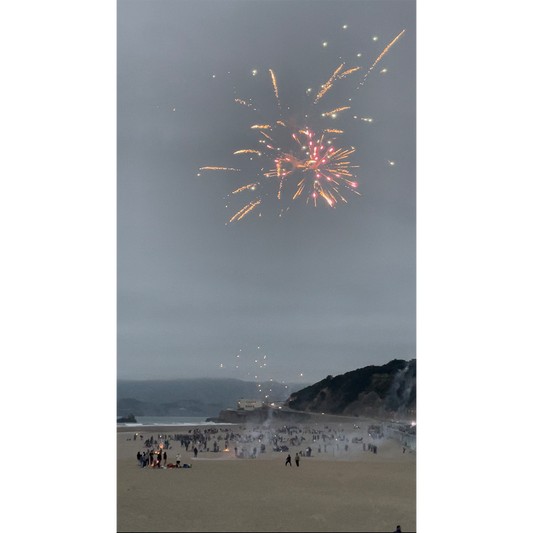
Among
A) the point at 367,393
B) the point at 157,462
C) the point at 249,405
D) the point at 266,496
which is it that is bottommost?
the point at 249,405

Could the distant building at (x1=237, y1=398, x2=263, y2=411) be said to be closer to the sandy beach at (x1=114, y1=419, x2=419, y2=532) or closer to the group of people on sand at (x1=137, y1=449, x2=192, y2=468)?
the sandy beach at (x1=114, y1=419, x2=419, y2=532)

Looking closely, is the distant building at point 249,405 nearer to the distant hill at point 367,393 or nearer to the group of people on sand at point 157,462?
the distant hill at point 367,393

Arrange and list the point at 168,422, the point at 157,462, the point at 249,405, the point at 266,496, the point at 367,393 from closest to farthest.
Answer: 1. the point at 266,496
2. the point at 157,462
3. the point at 367,393
4. the point at 249,405
5. the point at 168,422

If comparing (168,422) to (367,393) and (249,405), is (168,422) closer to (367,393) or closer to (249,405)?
(249,405)

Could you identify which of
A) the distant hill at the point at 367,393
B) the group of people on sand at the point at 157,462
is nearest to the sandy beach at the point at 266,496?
the group of people on sand at the point at 157,462

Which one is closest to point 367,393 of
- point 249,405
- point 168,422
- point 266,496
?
point 249,405
